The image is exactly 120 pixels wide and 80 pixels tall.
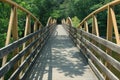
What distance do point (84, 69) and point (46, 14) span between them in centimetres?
3635

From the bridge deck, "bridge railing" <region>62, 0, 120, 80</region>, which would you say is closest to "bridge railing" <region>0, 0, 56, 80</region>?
the bridge deck

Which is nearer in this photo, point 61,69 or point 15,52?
point 15,52

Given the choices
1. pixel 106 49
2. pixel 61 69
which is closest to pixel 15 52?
pixel 106 49

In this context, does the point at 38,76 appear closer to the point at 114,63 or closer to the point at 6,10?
the point at 114,63

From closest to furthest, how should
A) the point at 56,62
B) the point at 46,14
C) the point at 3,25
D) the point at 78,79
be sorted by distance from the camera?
the point at 78,79
the point at 56,62
the point at 3,25
the point at 46,14

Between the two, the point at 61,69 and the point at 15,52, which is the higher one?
the point at 15,52

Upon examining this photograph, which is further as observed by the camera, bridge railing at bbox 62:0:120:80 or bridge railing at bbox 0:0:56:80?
bridge railing at bbox 62:0:120:80

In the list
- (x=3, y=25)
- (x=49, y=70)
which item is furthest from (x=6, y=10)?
(x=49, y=70)

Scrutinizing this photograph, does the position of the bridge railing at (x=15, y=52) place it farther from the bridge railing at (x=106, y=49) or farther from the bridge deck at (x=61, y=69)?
the bridge railing at (x=106, y=49)

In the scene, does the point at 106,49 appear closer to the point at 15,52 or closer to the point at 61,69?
the point at 15,52

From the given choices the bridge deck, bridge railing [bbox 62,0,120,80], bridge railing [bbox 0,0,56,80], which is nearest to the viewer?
bridge railing [bbox 0,0,56,80]

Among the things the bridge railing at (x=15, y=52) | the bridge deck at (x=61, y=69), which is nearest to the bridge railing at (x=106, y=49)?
the bridge deck at (x=61, y=69)

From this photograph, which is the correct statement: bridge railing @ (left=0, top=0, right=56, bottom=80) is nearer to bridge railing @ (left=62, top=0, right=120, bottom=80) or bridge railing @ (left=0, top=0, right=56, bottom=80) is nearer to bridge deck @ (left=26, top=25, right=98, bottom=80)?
bridge deck @ (left=26, top=25, right=98, bottom=80)

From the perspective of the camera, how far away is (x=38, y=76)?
228 inches
